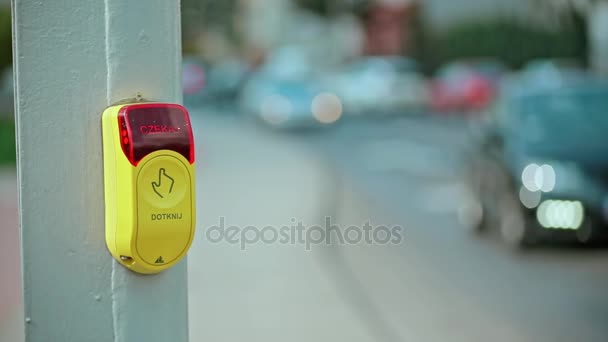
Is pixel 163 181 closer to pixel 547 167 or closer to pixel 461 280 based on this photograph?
pixel 461 280

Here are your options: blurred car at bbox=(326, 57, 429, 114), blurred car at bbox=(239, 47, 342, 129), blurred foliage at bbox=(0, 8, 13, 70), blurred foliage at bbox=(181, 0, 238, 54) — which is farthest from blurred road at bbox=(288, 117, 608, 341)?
blurred foliage at bbox=(181, 0, 238, 54)

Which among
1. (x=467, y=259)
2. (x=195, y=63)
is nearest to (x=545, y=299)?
(x=467, y=259)

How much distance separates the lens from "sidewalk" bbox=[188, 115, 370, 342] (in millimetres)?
6230

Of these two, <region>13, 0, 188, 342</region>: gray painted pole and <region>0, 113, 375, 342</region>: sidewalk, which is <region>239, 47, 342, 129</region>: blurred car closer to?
<region>0, 113, 375, 342</region>: sidewalk

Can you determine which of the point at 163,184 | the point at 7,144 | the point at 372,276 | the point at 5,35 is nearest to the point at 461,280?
the point at 372,276

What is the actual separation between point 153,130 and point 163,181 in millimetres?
116

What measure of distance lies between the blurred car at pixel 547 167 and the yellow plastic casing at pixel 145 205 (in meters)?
6.72

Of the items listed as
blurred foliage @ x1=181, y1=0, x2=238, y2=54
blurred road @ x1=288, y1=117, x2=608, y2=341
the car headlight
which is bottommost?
blurred road @ x1=288, y1=117, x2=608, y2=341

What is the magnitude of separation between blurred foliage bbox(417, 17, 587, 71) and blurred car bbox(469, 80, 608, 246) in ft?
77.0

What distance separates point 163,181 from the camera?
211 centimetres

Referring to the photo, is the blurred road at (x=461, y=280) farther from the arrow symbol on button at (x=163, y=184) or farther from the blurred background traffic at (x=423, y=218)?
the arrow symbol on button at (x=163, y=184)

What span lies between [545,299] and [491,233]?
278cm

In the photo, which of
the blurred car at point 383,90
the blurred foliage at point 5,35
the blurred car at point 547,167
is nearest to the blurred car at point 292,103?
the blurred car at point 383,90

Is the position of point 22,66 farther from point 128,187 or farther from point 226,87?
point 226,87
